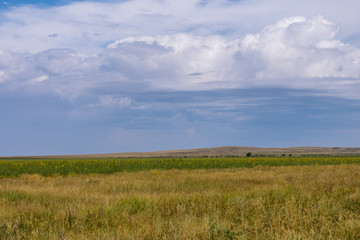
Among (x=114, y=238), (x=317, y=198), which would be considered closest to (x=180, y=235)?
(x=114, y=238)

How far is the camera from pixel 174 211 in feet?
26.2

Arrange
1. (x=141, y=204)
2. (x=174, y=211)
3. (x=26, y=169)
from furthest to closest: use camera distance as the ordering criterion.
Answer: (x=26, y=169) → (x=141, y=204) → (x=174, y=211)

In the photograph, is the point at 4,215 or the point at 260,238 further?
the point at 4,215

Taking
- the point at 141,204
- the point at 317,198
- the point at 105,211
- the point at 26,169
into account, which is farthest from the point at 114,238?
the point at 26,169

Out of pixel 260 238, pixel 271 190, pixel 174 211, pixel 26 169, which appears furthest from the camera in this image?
pixel 26 169

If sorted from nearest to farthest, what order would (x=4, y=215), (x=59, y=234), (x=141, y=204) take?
(x=59, y=234) < (x=4, y=215) < (x=141, y=204)

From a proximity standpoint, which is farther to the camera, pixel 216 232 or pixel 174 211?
pixel 174 211

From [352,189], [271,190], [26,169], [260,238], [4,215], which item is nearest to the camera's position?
[260,238]

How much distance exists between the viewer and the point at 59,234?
6.09 meters

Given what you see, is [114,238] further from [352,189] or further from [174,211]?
[352,189]

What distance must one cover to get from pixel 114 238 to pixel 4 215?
318 centimetres

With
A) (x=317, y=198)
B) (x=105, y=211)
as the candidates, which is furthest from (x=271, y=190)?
(x=105, y=211)

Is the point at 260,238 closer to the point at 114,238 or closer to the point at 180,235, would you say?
the point at 180,235

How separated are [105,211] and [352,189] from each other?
8.15 metres
